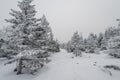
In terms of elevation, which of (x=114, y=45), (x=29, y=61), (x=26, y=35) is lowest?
(x=29, y=61)

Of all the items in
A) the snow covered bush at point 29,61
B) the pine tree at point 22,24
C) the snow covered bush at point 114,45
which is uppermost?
the pine tree at point 22,24

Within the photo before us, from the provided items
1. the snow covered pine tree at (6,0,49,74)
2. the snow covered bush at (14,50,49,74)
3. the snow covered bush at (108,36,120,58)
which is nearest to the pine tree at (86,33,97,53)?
the snow covered bush at (108,36,120,58)

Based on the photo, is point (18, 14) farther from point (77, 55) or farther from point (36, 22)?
point (77, 55)

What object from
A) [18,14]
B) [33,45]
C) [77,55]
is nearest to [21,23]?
[18,14]

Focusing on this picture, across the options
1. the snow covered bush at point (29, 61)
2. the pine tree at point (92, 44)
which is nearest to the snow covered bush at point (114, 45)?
the snow covered bush at point (29, 61)

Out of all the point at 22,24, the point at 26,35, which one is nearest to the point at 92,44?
the point at 26,35

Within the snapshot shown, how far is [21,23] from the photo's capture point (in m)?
11.7

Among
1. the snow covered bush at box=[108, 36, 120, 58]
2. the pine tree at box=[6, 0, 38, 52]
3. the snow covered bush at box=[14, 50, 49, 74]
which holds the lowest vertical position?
the snow covered bush at box=[14, 50, 49, 74]

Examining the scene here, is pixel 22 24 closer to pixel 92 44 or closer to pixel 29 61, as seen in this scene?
pixel 29 61

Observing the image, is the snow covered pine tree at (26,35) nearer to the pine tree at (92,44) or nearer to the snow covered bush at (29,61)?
the snow covered bush at (29,61)

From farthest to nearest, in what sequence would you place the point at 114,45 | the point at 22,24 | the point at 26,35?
the point at 114,45 < the point at 26,35 < the point at 22,24

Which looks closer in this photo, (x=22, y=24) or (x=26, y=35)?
(x=22, y=24)

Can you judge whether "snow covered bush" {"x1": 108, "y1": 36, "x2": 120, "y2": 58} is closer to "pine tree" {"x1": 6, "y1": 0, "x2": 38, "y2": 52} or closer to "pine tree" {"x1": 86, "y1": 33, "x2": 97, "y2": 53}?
"pine tree" {"x1": 6, "y1": 0, "x2": 38, "y2": 52}

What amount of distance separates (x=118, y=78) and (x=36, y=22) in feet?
41.8
